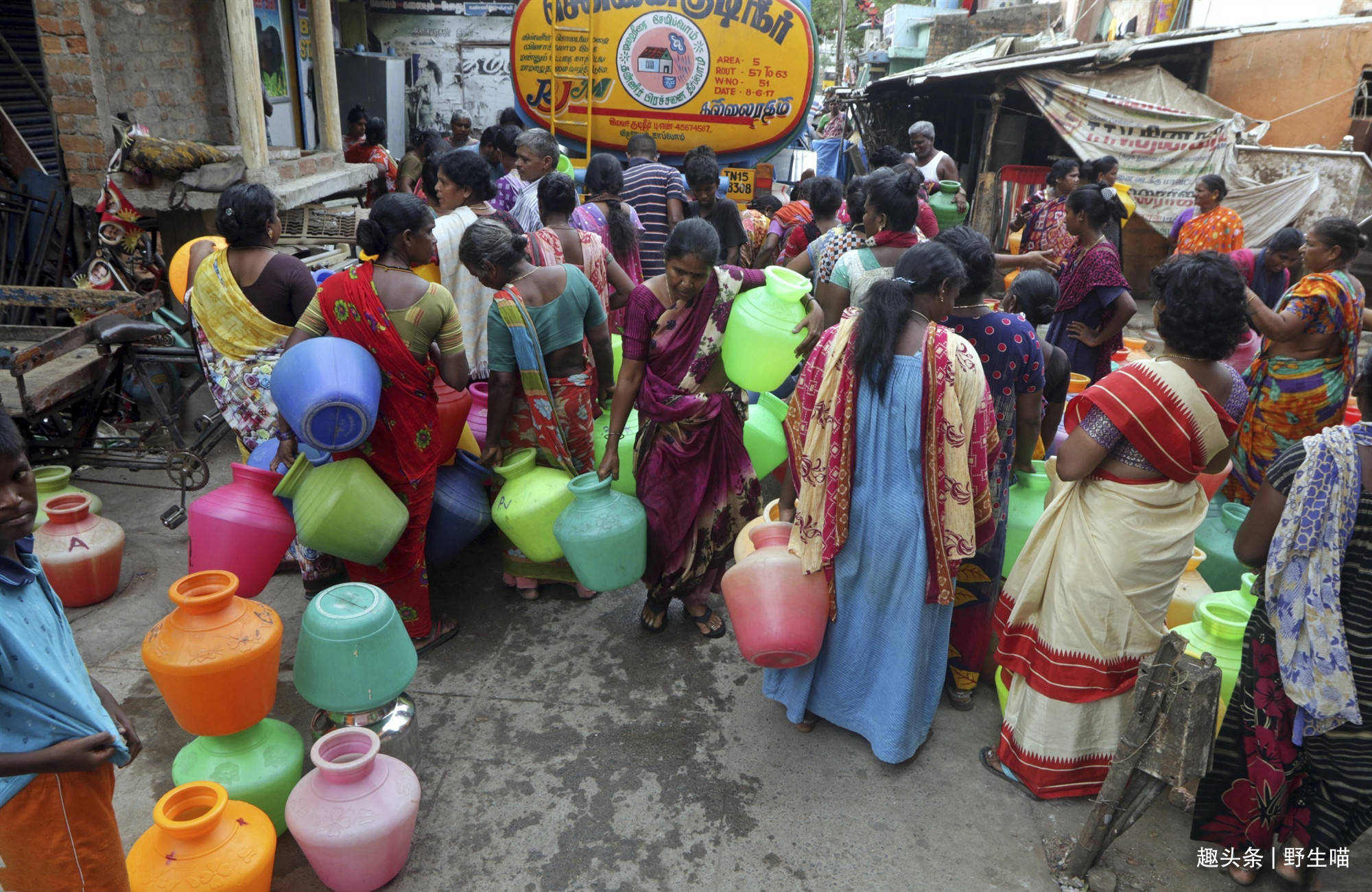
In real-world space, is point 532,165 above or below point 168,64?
→ below

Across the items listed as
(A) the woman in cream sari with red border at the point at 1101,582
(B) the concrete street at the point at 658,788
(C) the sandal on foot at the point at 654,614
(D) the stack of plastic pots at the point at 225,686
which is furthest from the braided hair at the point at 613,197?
(D) the stack of plastic pots at the point at 225,686

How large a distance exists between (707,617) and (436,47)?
36.5ft

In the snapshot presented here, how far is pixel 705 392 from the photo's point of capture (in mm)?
3410

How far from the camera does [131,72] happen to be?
5301 millimetres

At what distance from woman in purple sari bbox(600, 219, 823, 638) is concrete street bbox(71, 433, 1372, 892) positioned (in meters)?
0.33

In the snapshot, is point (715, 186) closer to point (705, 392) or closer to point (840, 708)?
point (705, 392)

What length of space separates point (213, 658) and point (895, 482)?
1.99 metres

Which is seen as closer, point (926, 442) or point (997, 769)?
point (926, 442)

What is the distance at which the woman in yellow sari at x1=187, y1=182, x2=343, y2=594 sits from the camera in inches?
139

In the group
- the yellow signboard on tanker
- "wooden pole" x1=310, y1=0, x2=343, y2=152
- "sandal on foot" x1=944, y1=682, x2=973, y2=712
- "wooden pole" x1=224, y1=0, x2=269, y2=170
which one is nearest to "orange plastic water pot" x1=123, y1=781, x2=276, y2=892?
"sandal on foot" x1=944, y1=682, x2=973, y2=712

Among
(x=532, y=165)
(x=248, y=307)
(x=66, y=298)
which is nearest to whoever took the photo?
(x=248, y=307)

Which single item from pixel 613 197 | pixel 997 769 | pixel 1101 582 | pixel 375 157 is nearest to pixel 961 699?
pixel 997 769

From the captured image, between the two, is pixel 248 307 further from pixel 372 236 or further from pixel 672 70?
pixel 672 70

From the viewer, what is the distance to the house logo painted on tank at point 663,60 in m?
7.40
